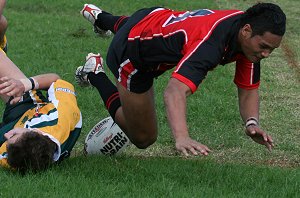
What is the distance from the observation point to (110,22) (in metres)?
7.20

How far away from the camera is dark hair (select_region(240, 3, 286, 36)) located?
5.18 metres

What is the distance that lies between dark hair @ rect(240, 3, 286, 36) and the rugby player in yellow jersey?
171 cm

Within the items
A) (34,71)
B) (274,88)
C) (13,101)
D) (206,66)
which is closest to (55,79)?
(13,101)

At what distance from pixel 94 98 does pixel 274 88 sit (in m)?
2.86

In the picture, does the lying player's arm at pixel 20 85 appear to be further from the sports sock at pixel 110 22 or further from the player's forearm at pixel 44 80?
the sports sock at pixel 110 22

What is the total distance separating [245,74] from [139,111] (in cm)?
94

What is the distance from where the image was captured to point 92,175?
19.2 ft

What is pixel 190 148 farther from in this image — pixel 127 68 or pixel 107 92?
pixel 107 92

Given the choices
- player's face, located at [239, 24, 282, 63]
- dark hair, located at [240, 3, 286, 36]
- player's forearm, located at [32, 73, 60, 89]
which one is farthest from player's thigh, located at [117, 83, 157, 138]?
dark hair, located at [240, 3, 286, 36]

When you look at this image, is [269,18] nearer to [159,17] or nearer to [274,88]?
[159,17]

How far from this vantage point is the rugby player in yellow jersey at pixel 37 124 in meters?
5.60

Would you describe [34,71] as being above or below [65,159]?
below

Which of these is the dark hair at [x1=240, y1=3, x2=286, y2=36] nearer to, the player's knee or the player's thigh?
the player's thigh

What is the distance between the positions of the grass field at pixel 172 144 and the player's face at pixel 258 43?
3.42ft
